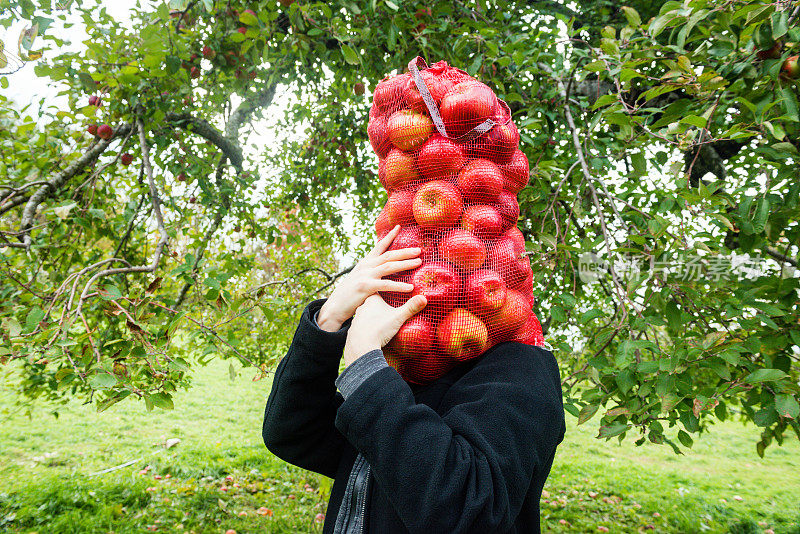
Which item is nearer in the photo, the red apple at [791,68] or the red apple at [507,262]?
the red apple at [507,262]

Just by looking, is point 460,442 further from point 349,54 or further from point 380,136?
point 349,54

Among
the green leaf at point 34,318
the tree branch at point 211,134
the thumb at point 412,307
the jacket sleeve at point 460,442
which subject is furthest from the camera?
the tree branch at point 211,134

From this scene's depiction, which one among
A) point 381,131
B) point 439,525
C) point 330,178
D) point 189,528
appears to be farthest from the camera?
point 330,178

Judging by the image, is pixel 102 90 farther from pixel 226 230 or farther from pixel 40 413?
pixel 40 413

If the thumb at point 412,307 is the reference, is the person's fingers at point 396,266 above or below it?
above

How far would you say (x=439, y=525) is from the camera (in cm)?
80

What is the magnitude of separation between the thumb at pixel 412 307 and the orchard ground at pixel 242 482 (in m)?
2.55

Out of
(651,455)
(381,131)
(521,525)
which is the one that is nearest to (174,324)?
(381,131)

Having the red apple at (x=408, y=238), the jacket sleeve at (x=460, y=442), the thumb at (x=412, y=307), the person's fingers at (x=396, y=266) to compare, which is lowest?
the jacket sleeve at (x=460, y=442)

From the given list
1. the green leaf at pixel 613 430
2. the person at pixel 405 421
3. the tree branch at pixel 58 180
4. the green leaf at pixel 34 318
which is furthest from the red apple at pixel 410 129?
the tree branch at pixel 58 180

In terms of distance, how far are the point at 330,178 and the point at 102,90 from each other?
2.25 meters

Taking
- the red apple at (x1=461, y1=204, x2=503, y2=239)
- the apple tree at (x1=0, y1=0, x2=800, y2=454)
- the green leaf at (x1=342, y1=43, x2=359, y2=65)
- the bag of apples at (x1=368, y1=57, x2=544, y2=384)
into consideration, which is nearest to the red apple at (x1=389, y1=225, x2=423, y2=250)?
the bag of apples at (x1=368, y1=57, x2=544, y2=384)

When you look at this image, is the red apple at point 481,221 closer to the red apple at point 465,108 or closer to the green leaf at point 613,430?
the red apple at point 465,108

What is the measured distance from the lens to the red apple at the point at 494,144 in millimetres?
1121
